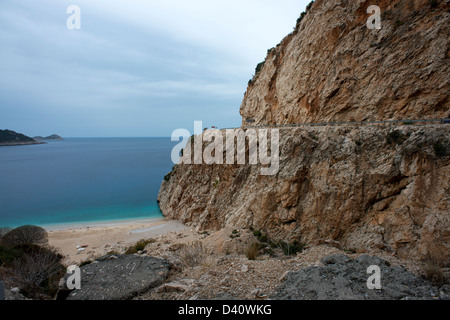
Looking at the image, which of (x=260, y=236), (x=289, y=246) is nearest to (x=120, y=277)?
(x=260, y=236)

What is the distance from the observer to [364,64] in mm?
15266

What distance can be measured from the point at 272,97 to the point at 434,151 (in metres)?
14.5

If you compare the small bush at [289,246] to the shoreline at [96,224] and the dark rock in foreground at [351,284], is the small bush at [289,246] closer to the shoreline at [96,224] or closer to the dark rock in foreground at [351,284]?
the dark rock in foreground at [351,284]

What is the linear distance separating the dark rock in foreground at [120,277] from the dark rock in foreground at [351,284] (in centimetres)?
480

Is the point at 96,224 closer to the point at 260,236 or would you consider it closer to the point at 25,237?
the point at 25,237

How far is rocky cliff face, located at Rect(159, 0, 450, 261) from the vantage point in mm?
10680

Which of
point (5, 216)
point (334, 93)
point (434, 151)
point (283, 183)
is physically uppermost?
point (334, 93)

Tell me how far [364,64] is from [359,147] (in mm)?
6427

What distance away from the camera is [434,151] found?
10.5 metres

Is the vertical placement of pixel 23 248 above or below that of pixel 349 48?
below

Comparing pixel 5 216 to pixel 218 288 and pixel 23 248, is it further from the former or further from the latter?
pixel 218 288

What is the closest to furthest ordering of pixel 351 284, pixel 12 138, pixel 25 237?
pixel 351 284 < pixel 25 237 < pixel 12 138

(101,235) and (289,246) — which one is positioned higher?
(289,246)

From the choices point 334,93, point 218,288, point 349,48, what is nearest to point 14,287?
point 218,288
